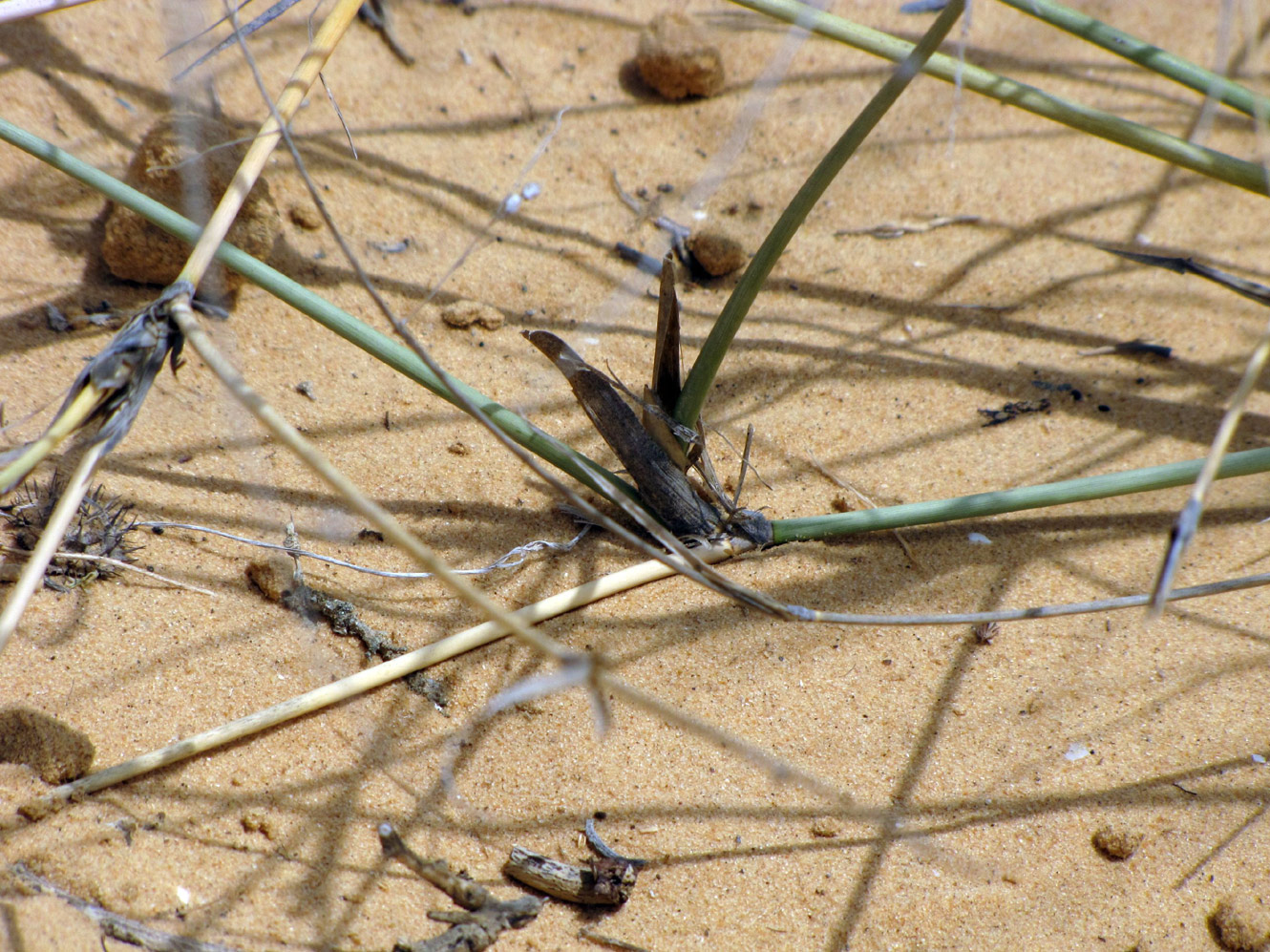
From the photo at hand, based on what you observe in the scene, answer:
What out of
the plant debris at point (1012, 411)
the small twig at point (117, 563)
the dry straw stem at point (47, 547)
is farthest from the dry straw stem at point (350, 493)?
the plant debris at point (1012, 411)

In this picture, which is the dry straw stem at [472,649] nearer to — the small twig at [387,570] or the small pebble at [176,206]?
the small twig at [387,570]

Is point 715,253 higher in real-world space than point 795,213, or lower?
higher

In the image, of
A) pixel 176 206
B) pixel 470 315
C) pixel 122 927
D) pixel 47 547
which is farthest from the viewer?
pixel 470 315

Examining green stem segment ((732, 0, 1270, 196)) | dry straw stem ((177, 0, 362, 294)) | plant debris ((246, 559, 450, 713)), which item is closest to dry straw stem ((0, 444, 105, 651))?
dry straw stem ((177, 0, 362, 294))

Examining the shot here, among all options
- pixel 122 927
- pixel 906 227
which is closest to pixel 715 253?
pixel 906 227

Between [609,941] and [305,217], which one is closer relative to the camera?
[609,941]

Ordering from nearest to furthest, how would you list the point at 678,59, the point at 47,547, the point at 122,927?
1. the point at 47,547
2. the point at 122,927
3. the point at 678,59

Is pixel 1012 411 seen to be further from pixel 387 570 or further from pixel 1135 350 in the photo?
pixel 387 570
